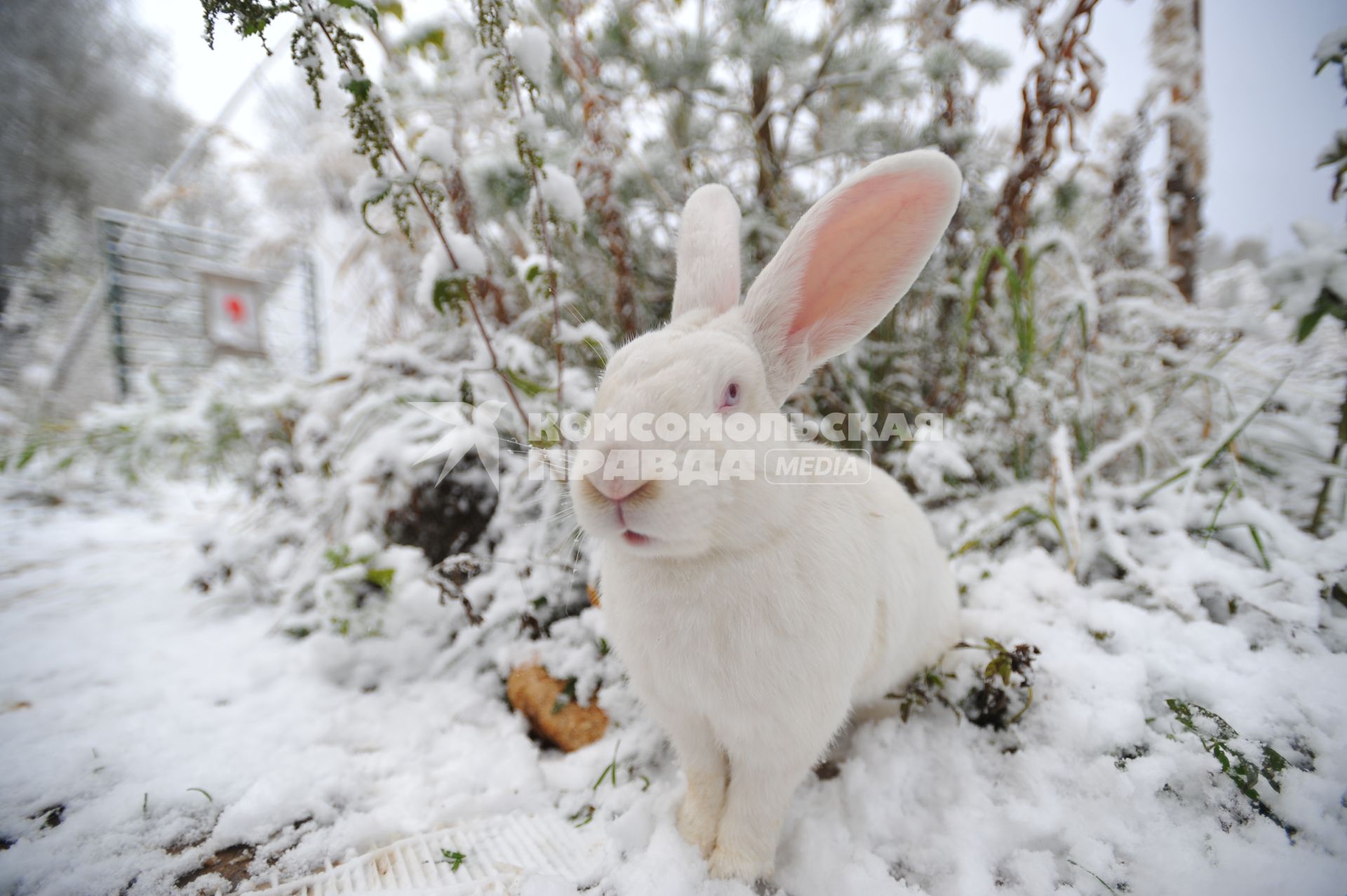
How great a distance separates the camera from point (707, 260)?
1268 mm

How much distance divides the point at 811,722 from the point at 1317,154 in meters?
2.20

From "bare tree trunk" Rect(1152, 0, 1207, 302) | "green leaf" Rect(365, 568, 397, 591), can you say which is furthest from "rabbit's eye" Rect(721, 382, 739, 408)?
"bare tree trunk" Rect(1152, 0, 1207, 302)

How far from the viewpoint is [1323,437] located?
1930 mm

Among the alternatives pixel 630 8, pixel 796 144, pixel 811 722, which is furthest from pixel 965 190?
pixel 811 722

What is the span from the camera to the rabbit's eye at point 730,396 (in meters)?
1.02

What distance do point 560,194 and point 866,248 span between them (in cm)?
94

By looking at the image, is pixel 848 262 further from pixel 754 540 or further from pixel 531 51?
pixel 531 51

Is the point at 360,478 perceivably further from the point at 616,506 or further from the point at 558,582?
the point at 616,506

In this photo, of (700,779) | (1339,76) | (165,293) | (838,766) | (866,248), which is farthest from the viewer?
(165,293)

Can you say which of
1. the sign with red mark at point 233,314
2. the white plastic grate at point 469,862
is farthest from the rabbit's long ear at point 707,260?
the sign with red mark at point 233,314

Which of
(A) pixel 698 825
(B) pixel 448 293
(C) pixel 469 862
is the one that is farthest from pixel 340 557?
(A) pixel 698 825

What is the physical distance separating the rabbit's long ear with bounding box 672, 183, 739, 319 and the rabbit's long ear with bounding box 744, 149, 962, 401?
0.43ft

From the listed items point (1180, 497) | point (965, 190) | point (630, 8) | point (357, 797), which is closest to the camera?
point (357, 797)

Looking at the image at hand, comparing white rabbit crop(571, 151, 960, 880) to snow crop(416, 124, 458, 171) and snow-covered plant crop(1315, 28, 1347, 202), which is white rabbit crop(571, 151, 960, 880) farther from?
snow-covered plant crop(1315, 28, 1347, 202)
